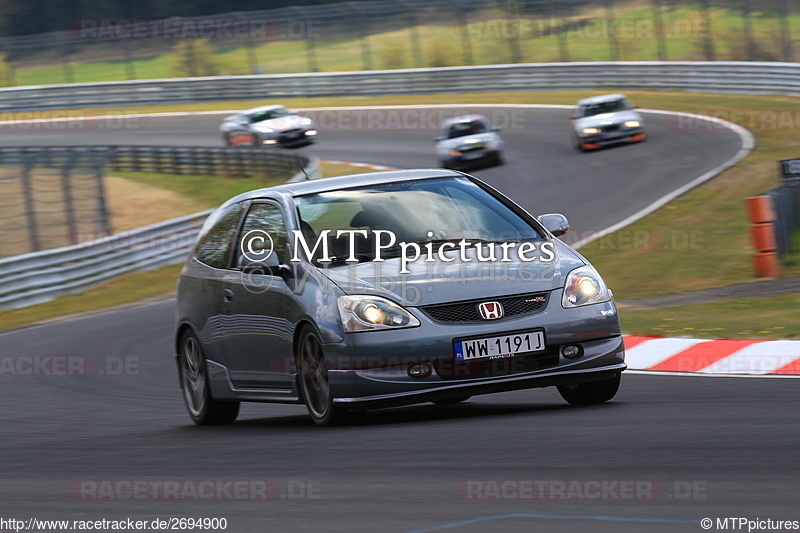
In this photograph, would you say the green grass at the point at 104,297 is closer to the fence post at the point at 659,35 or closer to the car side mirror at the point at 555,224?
the car side mirror at the point at 555,224

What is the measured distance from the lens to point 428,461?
5.63m

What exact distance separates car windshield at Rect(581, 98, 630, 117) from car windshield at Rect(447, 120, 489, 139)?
2.49 metres

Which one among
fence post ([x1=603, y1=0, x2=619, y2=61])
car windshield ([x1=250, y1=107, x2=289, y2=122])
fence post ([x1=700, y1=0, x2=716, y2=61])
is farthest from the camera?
fence post ([x1=603, y1=0, x2=619, y2=61])

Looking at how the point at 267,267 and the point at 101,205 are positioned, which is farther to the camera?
the point at 101,205

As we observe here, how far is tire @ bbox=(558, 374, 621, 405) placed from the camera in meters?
7.49

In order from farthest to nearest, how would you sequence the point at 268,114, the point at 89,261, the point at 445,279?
the point at 268,114 < the point at 89,261 < the point at 445,279

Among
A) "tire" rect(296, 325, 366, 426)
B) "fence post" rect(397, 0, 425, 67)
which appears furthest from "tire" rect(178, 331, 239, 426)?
"fence post" rect(397, 0, 425, 67)

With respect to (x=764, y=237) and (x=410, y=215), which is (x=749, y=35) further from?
(x=410, y=215)

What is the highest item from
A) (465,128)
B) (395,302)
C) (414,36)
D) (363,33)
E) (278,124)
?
(395,302)

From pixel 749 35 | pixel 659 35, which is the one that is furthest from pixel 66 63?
pixel 749 35

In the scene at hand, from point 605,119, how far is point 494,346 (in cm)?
2379

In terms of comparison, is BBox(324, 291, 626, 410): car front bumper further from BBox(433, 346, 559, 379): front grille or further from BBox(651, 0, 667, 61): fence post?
BBox(651, 0, 667, 61): fence post

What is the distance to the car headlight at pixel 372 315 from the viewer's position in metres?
6.93

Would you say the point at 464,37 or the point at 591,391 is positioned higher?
the point at 591,391
